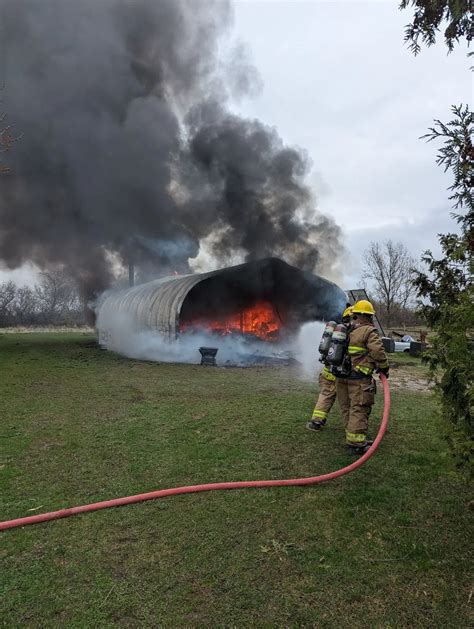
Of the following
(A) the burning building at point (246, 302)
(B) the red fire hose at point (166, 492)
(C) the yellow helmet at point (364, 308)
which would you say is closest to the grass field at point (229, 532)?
(B) the red fire hose at point (166, 492)

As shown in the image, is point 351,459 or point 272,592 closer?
point 272,592

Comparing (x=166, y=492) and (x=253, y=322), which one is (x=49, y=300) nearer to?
(x=253, y=322)

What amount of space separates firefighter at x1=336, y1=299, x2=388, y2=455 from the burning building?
10.8m

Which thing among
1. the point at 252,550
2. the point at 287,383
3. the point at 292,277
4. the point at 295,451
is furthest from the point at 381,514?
the point at 292,277

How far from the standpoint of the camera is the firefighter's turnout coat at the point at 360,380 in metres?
4.70

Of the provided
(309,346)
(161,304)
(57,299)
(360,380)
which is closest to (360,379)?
(360,380)

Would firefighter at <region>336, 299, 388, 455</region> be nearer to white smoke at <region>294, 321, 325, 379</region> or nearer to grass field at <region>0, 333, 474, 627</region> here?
grass field at <region>0, 333, 474, 627</region>

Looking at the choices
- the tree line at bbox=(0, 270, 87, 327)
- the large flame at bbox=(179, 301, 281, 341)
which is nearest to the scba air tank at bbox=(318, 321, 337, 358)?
the large flame at bbox=(179, 301, 281, 341)

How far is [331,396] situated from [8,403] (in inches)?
232

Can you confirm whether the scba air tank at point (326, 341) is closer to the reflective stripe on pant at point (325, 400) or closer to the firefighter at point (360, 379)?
the firefighter at point (360, 379)

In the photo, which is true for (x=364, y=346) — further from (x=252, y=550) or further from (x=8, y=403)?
(x=8, y=403)

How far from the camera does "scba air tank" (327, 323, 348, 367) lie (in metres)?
5.04

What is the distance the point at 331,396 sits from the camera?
5.61 m

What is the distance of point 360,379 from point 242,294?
558 inches
